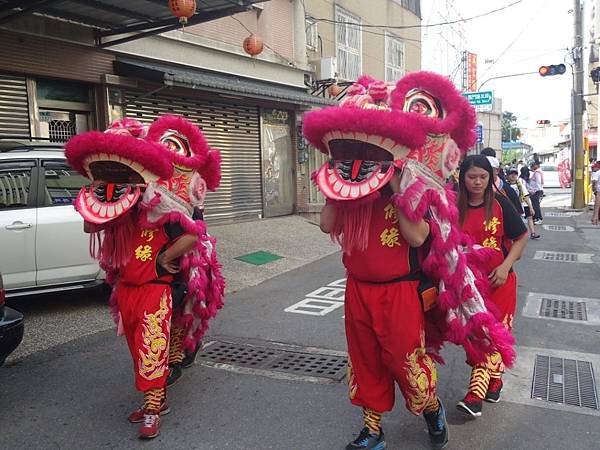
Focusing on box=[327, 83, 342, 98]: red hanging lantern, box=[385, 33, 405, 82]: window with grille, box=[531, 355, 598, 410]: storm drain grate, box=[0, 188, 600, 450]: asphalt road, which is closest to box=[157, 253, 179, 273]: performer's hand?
box=[0, 188, 600, 450]: asphalt road

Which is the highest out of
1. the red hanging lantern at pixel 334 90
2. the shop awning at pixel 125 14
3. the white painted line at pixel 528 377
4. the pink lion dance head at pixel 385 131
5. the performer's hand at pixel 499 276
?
the shop awning at pixel 125 14

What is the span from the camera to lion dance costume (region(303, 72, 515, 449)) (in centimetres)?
258

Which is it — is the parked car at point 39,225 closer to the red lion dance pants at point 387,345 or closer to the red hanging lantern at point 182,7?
the red hanging lantern at point 182,7

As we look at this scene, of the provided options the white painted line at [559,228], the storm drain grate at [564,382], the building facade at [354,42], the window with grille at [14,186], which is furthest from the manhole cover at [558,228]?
the window with grille at [14,186]

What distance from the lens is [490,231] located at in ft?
11.4

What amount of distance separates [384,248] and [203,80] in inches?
305

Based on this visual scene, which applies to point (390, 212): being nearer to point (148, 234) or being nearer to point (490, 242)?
point (490, 242)

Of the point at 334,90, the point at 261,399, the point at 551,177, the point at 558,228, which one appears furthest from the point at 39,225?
the point at 551,177

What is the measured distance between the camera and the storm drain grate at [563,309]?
5598 millimetres

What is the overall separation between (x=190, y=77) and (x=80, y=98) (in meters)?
1.85

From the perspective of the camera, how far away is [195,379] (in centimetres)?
411

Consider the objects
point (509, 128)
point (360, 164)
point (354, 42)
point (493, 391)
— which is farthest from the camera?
point (509, 128)

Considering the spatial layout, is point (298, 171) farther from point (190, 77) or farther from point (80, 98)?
point (80, 98)

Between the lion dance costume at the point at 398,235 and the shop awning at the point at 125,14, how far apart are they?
6448 mm
